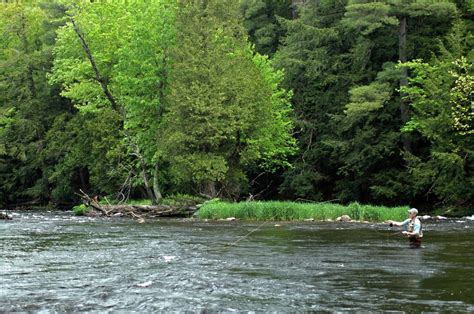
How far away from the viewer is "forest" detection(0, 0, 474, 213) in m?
35.0

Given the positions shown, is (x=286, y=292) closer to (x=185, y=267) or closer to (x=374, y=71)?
(x=185, y=267)

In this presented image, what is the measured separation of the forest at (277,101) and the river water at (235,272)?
13.9m

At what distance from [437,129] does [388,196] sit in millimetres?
5263

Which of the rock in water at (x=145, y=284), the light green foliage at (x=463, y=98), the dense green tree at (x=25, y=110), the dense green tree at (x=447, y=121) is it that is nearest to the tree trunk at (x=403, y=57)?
the dense green tree at (x=447, y=121)

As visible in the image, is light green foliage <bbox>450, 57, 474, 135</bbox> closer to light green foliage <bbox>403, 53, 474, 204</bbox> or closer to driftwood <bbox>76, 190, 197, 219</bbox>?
light green foliage <bbox>403, 53, 474, 204</bbox>

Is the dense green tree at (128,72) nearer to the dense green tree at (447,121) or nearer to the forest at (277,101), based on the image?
the forest at (277,101)

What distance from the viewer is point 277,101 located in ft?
140

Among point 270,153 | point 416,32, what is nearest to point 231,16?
point 270,153

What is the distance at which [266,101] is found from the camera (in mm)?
37750

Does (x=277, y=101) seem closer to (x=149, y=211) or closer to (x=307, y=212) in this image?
(x=149, y=211)

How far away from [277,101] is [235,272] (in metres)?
30.5

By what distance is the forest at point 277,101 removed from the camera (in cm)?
3497

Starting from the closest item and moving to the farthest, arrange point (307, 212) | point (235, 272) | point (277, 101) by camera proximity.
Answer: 1. point (235, 272)
2. point (307, 212)
3. point (277, 101)

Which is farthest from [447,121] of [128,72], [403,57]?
[128,72]
